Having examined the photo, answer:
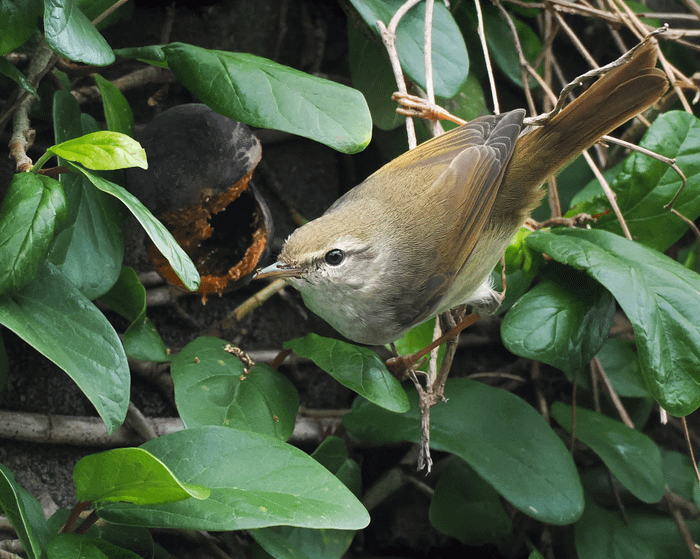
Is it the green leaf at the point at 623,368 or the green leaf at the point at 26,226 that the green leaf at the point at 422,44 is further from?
the green leaf at the point at 623,368

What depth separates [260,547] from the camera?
5.95ft

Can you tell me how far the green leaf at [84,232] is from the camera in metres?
1.67

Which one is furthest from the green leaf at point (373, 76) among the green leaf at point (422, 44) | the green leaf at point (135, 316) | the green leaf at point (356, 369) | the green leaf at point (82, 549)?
the green leaf at point (82, 549)

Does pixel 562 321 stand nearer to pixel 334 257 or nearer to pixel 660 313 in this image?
pixel 660 313

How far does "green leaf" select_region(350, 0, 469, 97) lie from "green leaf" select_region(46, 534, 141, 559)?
1496 millimetres

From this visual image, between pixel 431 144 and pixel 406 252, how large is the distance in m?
0.35

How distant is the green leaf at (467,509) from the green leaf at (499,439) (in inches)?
10.6

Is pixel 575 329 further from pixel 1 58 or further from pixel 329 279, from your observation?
pixel 1 58

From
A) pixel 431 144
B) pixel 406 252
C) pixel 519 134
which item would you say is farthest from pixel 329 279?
pixel 519 134

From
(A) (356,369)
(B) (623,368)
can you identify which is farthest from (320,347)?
(B) (623,368)

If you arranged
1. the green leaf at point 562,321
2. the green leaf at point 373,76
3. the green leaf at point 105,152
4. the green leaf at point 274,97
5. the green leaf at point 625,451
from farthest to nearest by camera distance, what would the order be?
1. the green leaf at point 373,76
2. the green leaf at point 625,451
3. the green leaf at point 562,321
4. the green leaf at point 274,97
5. the green leaf at point 105,152

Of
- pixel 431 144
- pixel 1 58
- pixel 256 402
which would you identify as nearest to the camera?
pixel 1 58

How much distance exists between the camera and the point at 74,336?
141 centimetres

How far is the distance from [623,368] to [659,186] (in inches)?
30.6
